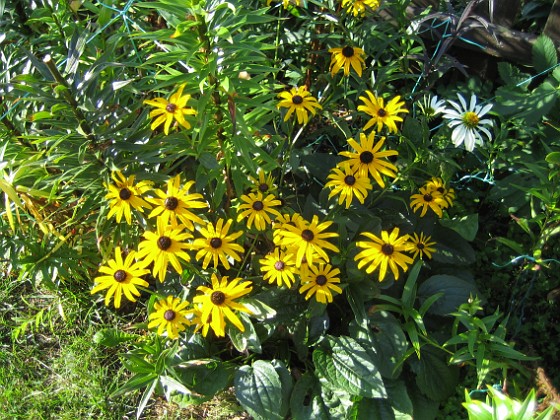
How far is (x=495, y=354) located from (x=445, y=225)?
19.1 inches

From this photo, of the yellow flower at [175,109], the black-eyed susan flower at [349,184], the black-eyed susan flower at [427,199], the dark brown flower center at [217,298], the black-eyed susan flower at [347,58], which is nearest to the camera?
the yellow flower at [175,109]

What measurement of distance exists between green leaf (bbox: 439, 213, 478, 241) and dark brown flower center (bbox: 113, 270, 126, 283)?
1.15 metres

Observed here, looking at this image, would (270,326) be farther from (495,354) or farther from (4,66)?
(4,66)

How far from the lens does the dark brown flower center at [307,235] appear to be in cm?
169

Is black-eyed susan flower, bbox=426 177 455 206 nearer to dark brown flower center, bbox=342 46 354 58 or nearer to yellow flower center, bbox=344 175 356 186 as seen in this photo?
yellow flower center, bbox=344 175 356 186

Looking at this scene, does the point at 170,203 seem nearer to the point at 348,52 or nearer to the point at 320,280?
the point at 320,280

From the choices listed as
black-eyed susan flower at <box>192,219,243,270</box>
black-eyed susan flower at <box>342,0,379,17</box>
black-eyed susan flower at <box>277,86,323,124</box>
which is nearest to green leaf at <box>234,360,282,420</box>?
black-eyed susan flower at <box>192,219,243,270</box>

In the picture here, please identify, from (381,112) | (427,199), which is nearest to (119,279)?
(381,112)

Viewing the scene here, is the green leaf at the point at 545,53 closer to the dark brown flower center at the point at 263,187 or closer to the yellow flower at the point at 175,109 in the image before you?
the dark brown flower center at the point at 263,187

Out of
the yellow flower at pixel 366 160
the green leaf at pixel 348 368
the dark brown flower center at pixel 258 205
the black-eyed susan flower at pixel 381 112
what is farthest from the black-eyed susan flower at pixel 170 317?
the black-eyed susan flower at pixel 381 112

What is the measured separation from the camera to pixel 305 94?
185 cm

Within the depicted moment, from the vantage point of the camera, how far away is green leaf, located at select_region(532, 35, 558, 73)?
2.19 metres

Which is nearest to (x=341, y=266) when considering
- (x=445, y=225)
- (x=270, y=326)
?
(x=270, y=326)

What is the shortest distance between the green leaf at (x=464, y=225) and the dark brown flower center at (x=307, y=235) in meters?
0.67
